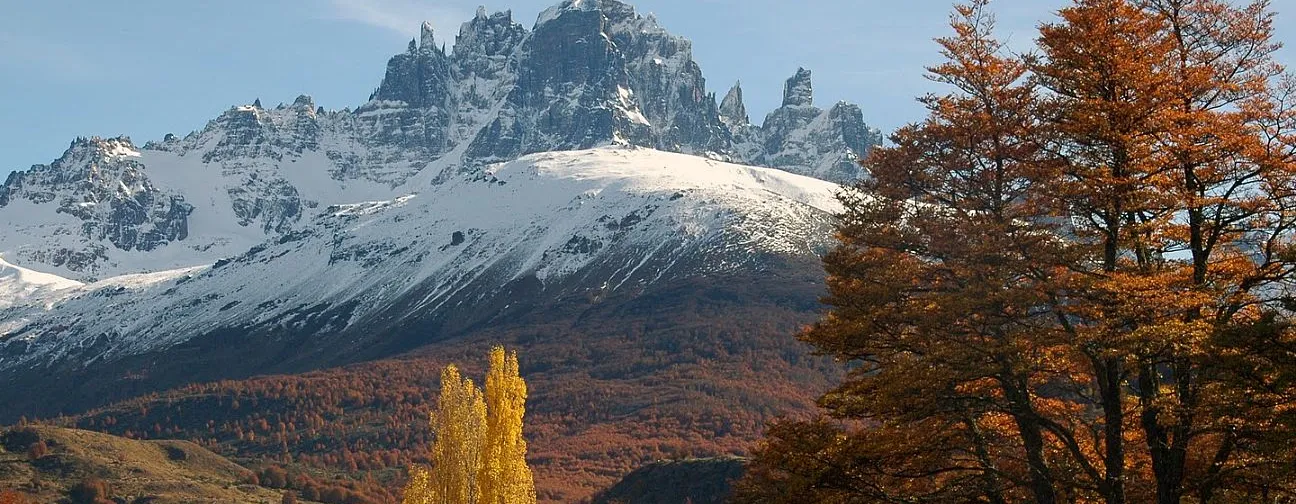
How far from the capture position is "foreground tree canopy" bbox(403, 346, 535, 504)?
41406 millimetres

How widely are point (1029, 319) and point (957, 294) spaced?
2.43 metres

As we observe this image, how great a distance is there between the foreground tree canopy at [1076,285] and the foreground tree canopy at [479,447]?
12.3m

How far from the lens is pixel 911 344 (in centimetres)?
2931

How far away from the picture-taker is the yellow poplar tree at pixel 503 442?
135 ft

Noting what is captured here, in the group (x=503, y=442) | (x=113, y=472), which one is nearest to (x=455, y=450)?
(x=503, y=442)

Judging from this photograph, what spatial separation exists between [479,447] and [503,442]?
0.86 metres

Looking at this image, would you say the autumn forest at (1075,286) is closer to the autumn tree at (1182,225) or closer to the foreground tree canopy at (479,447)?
the autumn tree at (1182,225)

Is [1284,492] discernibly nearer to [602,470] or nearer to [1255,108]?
[1255,108]

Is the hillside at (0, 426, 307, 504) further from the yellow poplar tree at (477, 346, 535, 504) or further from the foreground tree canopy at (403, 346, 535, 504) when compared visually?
the yellow poplar tree at (477, 346, 535, 504)

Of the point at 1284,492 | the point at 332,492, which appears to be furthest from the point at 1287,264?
the point at 332,492

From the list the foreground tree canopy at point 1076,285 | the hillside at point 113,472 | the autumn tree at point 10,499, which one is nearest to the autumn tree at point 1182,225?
the foreground tree canopy at point 1076,285

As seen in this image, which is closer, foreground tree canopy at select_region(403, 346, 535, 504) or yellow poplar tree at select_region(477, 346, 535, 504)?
yellow poplar tree at select_region(477, 346, 535, 504)

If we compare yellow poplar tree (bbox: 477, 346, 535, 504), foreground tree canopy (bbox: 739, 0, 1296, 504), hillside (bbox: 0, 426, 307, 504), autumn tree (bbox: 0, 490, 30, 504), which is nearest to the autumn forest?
foreground tree canopy (bbox: 739, 0, 1296, 504)

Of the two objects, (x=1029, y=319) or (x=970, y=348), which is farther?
A: (x=1029, y=319)
